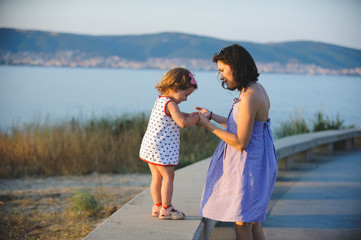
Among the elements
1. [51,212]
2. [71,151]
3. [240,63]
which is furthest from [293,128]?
[240,63]

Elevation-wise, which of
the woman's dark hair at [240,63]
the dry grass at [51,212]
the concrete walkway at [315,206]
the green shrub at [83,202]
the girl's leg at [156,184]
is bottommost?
the dry grass at [51,212]

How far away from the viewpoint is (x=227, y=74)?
2.98m

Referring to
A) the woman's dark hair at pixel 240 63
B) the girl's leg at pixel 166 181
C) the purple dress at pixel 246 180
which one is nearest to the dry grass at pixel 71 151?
the girl's leg at pixel 166 181

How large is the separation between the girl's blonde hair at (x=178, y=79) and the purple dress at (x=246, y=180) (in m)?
0.41

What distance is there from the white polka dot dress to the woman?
32 cm

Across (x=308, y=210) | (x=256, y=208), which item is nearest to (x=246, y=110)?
(x=256, y=208)

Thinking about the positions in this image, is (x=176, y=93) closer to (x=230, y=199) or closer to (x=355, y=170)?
(x=230, y=199)

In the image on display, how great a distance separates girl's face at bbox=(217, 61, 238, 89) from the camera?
297 cm

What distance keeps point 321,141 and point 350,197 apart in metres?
2.76

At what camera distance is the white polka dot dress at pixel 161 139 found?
3254 millimetres

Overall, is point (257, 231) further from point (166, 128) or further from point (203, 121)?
point (166, 128)

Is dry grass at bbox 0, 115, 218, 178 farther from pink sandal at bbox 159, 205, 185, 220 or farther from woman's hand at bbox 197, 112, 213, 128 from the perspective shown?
woman's hand at bbox 197, 112, 213, 128

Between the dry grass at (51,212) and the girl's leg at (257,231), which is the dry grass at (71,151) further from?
the girl's leg at (257,231)

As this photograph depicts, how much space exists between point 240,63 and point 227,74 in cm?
13
